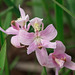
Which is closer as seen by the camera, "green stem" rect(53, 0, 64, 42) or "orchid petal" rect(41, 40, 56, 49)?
"orchid petal" rect(41, 40, 56, 49)

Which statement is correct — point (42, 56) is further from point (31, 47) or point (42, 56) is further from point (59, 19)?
point (59, 19)

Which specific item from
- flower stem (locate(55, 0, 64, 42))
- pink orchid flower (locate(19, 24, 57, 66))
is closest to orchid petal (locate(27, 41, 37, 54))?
pink orchid flower (locate(19, 24, 57, 66))

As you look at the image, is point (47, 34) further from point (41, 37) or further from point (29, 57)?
point (29, 57)

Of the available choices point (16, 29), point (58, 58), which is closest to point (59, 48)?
point (58, 58)

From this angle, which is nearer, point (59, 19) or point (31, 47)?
point (31, 47)

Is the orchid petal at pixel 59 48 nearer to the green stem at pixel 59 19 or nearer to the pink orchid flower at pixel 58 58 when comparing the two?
the pink orchid flower at pixel 58 58

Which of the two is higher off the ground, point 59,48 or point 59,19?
point 59,19

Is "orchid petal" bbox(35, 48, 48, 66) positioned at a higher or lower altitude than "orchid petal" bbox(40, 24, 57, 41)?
lower

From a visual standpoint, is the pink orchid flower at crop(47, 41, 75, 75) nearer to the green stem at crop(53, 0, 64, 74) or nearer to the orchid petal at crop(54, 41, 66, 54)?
the orchid petal at crop(54, 41, 66, 54)
